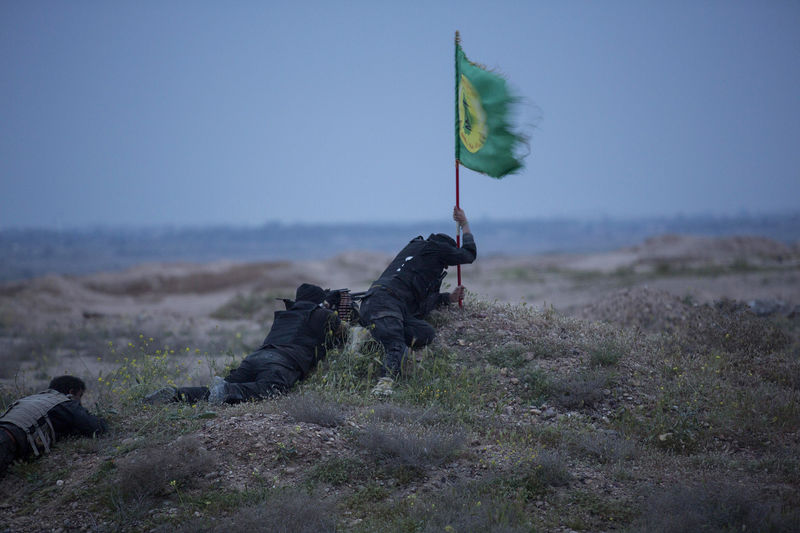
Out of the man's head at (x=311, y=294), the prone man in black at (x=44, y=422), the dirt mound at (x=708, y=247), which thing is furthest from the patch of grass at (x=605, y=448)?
the dirt mound at (x=708, y=247)

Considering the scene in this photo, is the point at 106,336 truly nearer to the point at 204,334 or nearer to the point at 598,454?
the point at 204,334

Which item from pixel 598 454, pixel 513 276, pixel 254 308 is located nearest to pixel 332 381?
pixel 598 454

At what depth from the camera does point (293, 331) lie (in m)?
6.62

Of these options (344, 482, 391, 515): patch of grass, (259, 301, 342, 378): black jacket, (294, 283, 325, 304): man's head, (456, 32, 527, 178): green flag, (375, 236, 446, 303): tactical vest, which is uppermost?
(456, 32, 527, 178): green flag

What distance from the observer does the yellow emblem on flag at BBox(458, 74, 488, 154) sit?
24.5 ft

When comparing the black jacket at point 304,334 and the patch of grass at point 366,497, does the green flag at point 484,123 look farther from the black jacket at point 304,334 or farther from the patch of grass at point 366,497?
the patch of grass at point 366,497

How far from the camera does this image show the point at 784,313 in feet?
39.7

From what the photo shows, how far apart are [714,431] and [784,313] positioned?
8.14m

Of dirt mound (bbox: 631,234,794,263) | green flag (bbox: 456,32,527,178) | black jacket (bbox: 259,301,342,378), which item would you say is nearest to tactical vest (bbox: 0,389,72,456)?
black jacket (bbox: 259,301,342,378)

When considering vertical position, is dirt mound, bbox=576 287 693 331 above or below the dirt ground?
above

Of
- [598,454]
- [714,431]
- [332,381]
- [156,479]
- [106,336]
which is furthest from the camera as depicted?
[106,336]

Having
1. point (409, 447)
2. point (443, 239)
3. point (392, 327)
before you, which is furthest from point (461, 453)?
point (443, 239)

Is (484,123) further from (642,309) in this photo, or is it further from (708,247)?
(708,247)

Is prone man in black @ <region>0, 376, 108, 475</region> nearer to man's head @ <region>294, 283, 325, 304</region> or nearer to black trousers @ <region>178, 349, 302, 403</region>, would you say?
black trousers @ <region>178, 349, 302, 403</region>
